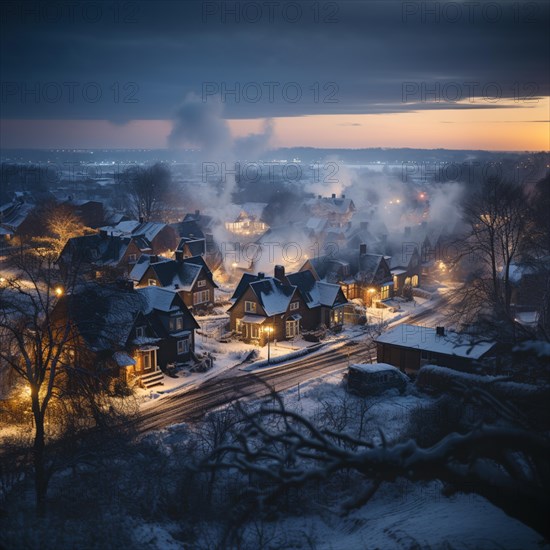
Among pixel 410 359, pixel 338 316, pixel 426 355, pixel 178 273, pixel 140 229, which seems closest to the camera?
pixel 426 355

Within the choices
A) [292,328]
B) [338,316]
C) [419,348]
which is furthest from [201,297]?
[419,348]

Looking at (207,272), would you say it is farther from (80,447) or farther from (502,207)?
(80,447)

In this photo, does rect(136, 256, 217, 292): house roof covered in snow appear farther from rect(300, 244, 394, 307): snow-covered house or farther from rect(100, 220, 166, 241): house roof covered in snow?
rect(100, 220, 166, 241): house roof covered in snow

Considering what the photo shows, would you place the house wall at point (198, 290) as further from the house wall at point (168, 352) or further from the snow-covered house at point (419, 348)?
the snow-covered house at point (419, 348)

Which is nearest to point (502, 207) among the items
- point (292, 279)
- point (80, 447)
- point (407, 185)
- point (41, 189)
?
point (292, 279)

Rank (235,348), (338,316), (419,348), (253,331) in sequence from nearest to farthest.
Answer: (419,348), (235,348), (253,331), (338,316)

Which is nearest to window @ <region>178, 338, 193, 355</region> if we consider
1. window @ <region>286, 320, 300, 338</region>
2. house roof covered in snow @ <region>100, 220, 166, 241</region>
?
window @ <region>286, 320, 300, 338</region>

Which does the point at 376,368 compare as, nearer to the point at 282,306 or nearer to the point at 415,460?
the point at 282,306
